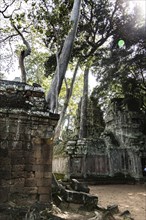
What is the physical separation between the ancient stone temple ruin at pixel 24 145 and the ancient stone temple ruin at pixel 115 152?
421 inches

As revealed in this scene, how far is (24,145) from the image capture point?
5129mm

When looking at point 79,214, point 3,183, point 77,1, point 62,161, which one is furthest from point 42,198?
point 62,161

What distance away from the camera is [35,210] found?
481 centimetres

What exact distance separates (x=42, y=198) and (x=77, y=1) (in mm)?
8778

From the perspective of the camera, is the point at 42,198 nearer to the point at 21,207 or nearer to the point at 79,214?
the point at 21,207

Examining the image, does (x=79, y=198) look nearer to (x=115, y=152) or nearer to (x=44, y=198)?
(x=44, y=198)

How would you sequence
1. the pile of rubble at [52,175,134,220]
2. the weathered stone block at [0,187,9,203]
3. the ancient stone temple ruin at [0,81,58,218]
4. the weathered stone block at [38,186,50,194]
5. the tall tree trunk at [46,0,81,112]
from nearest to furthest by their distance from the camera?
the weathered stone block at [0,187,9,203] → the ancient stone temple ruin at [0,81,58,218] → the weathered stone block at [38,186,50,194] → the pile of rubble at [52,175,134,220] → the tall tree trunk at [46,0,81,112]

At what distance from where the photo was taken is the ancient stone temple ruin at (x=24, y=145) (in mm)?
4852

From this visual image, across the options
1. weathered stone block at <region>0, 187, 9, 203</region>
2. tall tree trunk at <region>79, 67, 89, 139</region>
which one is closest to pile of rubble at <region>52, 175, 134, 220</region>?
weathered stone block at <region>0, 187, 9, 203</region>

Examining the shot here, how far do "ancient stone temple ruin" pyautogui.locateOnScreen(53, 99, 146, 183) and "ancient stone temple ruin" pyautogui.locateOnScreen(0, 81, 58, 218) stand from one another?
10.7 m

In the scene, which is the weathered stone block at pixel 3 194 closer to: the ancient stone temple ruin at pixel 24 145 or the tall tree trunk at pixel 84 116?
the ancient stone temple ruin at pixel 24 145

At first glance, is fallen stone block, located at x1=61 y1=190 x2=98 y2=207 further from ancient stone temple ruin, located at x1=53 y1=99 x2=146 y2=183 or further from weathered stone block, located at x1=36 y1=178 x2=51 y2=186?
ancient stone temple ruin, located at x1=53 y1=99 x2=146 y2=183

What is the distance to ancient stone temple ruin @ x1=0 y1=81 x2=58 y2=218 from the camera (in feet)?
15.9

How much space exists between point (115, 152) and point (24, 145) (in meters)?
13.0
